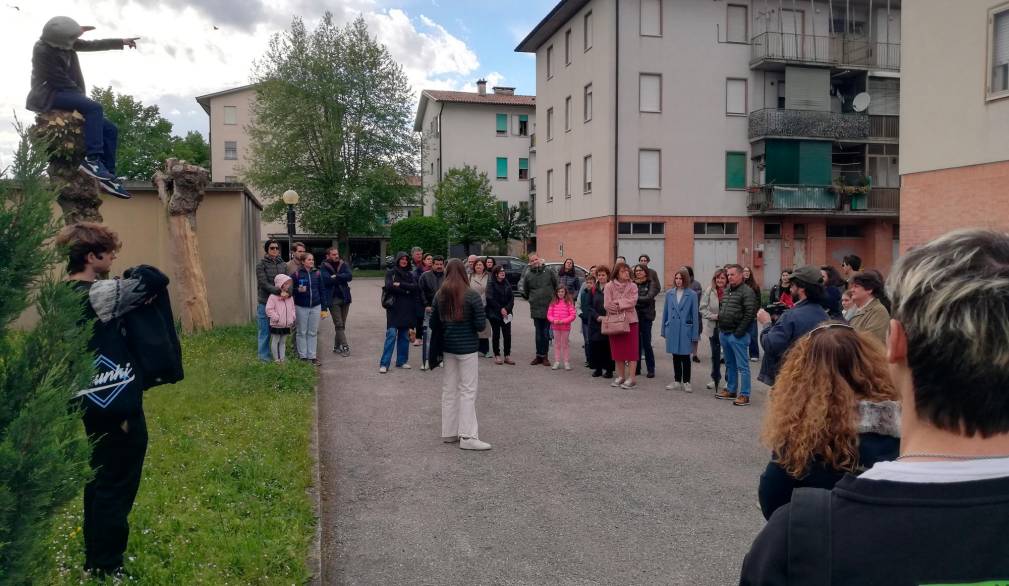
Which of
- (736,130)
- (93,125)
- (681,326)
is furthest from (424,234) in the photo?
(93,125)

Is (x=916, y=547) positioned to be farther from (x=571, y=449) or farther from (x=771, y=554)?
(x=571, y=449)

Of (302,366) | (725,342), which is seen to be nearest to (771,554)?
(725,342)

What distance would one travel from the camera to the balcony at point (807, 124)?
33.4 metres

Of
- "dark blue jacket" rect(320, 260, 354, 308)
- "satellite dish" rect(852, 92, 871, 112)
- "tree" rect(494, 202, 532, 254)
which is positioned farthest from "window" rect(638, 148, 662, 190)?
"dark blue jacket" rect(320, 260, 354, 308)

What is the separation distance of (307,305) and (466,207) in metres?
35.0

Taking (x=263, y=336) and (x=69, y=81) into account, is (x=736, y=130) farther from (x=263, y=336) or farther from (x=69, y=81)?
(x=69, y=81)

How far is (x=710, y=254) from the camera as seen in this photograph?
112ft

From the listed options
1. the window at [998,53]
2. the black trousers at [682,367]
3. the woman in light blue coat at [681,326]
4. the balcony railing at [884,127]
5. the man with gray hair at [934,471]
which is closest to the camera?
the man with gray hair at [934,471]

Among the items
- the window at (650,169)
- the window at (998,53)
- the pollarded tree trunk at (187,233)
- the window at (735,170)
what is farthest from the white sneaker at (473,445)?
the window at (735,170)

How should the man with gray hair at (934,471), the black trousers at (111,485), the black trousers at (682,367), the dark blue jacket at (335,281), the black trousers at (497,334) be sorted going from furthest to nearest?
the black trousers at (497,334) → the dark blue jacket at (335,281) → the black trousers at (682,367) → the black trousers at (111,485) → the man with gray hair at (934,471)

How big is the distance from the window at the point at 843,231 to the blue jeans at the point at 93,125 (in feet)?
113

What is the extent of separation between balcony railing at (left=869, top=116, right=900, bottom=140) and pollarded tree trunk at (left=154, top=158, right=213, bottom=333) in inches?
1193

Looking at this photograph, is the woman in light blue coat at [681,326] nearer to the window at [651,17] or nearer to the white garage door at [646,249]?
the white garage door at [646,249]

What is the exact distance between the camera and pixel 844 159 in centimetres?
3606
